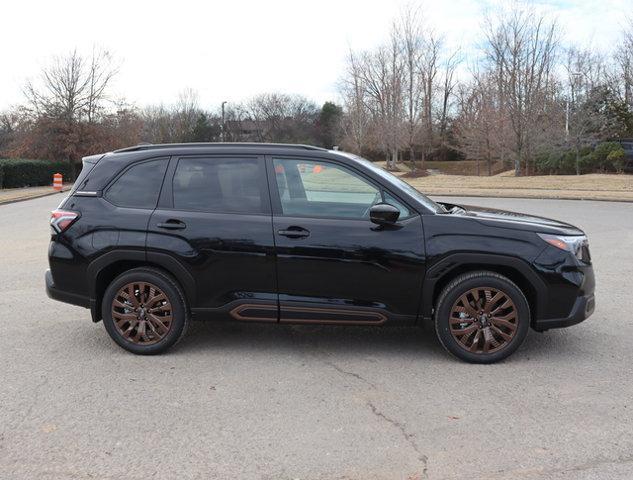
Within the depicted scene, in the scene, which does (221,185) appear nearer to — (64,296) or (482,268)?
(64,296)

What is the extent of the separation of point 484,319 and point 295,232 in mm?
1662

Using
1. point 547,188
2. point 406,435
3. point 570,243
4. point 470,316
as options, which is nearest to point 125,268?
point 406,435

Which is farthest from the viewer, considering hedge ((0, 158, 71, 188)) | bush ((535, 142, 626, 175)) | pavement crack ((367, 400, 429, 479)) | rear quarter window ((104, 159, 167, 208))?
bush ((535, 142, 626, 175))

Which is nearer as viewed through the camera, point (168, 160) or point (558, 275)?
point (558, 275)

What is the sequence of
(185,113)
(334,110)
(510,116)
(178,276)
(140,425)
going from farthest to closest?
(334,110) → (185,113) → (510,116) → (178,276) → (140,425)

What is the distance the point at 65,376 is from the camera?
14.2 feet

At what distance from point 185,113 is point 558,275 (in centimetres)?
8574

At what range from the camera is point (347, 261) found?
4.50m

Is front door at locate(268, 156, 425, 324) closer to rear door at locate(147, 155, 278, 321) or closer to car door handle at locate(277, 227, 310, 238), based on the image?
car door handle at locate(277, 227, 310, 238)

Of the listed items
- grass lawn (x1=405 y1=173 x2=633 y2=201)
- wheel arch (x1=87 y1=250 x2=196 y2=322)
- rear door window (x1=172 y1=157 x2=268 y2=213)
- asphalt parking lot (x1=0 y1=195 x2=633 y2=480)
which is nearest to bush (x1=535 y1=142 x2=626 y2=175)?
grass lawn (x1=405 y1=173 x2=633 y2=201)

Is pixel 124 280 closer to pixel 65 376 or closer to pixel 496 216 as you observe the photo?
pixel 65 376

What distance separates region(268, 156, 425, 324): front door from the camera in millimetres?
4492

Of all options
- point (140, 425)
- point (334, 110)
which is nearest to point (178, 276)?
point (140, 425)

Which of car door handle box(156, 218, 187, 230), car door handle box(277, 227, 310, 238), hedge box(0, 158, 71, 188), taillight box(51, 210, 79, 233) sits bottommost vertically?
car door handle box(277, 227, 310, 238)
